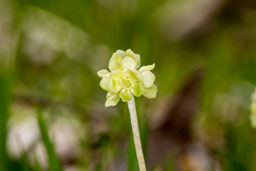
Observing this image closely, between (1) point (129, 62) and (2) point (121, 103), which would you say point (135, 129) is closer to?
(1) point (129, 62)

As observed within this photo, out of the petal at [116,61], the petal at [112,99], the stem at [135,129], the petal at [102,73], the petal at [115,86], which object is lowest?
the stem at [135,129]

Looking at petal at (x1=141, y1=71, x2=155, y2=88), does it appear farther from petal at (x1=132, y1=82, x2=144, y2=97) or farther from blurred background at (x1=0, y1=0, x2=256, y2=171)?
blurred background at (x1=0, y1=0, x2=256, y2=171)

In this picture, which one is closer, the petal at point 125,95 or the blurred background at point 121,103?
the petal at point 125,95

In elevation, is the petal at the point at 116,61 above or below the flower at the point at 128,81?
above

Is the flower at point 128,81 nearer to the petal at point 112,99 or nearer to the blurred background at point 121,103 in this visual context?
the petal at point 112,99

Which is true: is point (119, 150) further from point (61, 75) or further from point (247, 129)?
point (61, 75)

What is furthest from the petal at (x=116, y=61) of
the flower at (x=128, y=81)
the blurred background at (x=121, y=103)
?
Result: the blurred background at (x=121, y=103)

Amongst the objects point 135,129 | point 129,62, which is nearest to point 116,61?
point 129,62
